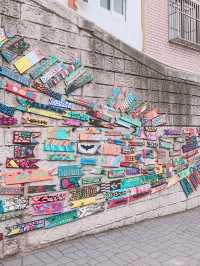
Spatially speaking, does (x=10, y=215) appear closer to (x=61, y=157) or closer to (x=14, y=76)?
(x=61, y=157)

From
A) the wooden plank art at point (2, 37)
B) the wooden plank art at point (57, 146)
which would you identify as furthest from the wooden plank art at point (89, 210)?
the wooden plank art at point (2, 37)

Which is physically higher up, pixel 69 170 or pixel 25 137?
pixel 25 137

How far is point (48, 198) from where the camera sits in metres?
5.44

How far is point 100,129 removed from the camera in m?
6.20

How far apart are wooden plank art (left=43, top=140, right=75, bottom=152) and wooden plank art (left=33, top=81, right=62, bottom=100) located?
0.66 meters

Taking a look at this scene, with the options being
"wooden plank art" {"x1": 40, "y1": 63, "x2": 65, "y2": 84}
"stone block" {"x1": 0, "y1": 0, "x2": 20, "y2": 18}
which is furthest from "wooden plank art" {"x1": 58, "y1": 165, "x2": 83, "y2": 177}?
"stone block" {"x1": 0, "y1": 0, "x2": 20, "y2": 18}

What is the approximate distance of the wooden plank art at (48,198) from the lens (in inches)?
208

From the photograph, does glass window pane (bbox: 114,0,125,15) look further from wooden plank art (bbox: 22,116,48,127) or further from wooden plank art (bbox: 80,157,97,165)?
wooden plank art (bbox: 22,116,48,127)

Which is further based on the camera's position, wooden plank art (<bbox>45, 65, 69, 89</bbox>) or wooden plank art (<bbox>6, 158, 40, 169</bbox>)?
wooden plank art (<bbox>45, 65, 69, 89</bbox>)

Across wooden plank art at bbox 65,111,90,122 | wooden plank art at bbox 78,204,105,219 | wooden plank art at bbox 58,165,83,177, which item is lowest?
wooden plank art at bbox 78,204,105,219

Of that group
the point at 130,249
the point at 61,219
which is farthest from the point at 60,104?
the point at 130,249

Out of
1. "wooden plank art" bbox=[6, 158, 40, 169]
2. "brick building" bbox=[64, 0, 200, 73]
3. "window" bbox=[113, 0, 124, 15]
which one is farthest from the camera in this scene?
"window" bbox=[113, 0, 124, 15]

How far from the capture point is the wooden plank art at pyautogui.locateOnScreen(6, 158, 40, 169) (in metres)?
5.05

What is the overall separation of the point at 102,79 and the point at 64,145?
4.36 ft
